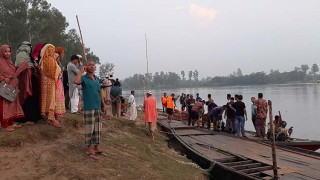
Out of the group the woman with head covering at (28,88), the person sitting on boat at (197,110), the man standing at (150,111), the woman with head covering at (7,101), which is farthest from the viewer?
the person sitting on boat at (197,110)

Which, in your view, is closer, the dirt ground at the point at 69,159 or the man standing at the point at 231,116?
the dirt ground at the point at 69,159

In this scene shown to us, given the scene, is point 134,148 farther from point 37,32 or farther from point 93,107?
point 37,32

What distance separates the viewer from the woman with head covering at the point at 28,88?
230 inches

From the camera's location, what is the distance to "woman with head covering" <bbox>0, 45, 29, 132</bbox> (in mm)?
5449

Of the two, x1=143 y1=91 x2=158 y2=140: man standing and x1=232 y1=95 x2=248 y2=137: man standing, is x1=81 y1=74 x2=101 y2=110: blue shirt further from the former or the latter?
x1=232 y1=95 x2=248 y2=137: man standing

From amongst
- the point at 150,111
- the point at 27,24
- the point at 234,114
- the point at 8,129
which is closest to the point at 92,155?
the point at 8,129

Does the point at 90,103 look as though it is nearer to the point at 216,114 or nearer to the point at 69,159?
the point at 69,159

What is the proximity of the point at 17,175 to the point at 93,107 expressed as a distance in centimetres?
147

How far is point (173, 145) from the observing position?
430 inches

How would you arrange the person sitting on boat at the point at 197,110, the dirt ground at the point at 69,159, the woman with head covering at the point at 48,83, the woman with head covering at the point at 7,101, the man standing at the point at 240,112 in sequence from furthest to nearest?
the person sitting on boat at the point at 197,110, the man standing at the point at 240,112, the woman with head covering at the point at 48,83, the woman with head covering at the point at 7,101, the dirt ground at the point at 69,159

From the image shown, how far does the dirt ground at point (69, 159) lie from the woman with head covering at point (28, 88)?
27cm

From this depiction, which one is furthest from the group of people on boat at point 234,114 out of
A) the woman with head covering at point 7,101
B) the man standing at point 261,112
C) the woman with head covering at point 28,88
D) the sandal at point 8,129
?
the sandal at point 8,129

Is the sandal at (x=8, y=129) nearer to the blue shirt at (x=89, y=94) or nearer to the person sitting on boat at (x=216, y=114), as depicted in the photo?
the blue shirt at (x=89, y=94)

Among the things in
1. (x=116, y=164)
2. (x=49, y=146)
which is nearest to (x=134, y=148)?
(x=116, y=164)
